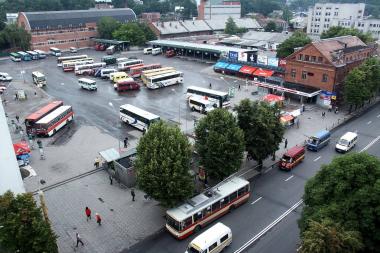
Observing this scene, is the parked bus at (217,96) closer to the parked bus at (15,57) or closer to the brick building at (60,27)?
the parked bus at (15,57)

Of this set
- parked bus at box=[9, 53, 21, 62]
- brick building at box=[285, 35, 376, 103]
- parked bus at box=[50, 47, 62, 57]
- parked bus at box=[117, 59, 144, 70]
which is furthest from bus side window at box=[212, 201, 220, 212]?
parked bus at box=[50, 47, 62, 57]

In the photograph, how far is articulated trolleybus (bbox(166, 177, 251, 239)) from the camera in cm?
2538

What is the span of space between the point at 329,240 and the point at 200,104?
36.9m

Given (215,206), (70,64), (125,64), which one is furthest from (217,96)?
(70,64)

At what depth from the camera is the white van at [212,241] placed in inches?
901

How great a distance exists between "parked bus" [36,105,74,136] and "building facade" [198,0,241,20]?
121678 millimetres

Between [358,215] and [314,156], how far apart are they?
67.9 ft

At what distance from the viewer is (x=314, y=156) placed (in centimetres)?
3938

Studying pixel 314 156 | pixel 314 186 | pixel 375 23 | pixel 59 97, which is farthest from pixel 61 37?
pixel 375 23

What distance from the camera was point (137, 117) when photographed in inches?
1796

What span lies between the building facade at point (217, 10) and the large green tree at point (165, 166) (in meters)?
141

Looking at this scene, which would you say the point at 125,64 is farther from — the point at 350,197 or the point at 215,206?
the point at 350,197

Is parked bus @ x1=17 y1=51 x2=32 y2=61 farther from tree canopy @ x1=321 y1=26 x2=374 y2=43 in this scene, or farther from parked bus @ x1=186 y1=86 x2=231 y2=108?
tree canopy @ x1=321 y1=26 x2=374 y2=43

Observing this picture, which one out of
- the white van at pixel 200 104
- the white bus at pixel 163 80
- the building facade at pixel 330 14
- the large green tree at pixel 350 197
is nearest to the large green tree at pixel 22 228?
the large green tree at pixel 350 197
